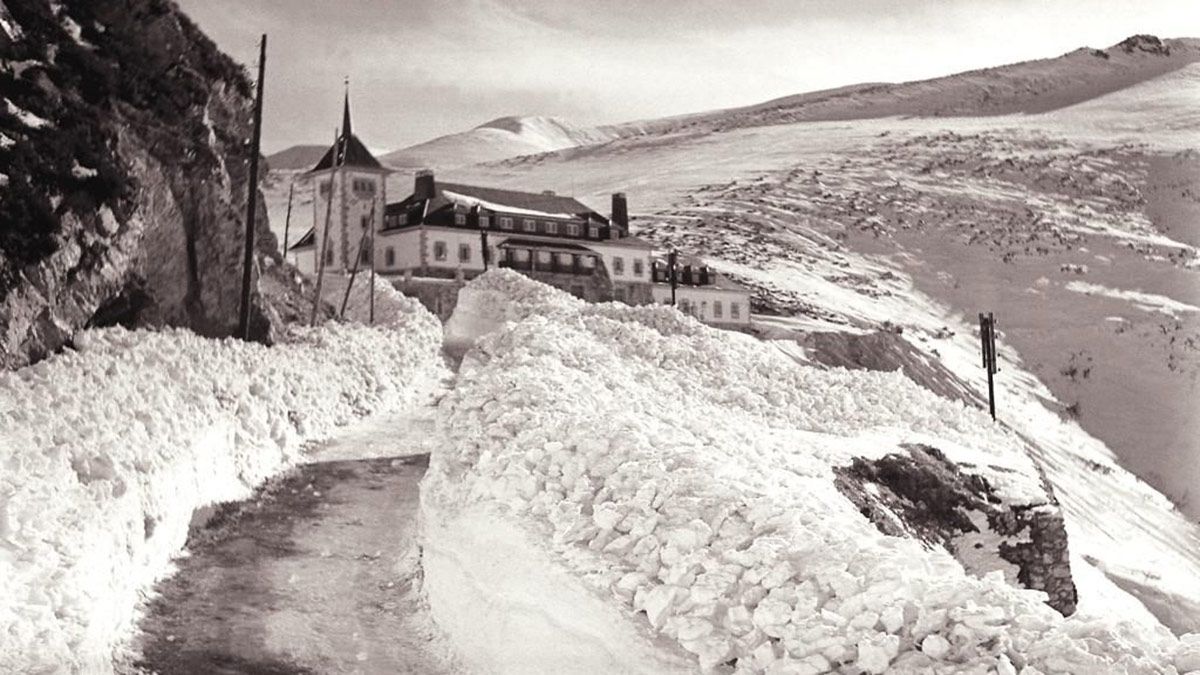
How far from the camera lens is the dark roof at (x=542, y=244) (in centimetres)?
6018

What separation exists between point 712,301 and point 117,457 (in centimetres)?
4850

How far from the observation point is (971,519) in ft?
60.4

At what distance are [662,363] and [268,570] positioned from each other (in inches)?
587

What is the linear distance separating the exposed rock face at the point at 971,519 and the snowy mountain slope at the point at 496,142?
117 metres

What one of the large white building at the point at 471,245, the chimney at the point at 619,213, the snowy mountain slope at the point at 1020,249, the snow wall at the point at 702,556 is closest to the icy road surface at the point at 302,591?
the snow wall at the point at 702,556

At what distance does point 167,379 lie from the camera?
57.8 ft

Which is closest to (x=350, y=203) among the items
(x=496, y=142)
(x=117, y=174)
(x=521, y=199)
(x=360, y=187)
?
(x=360, y=187)

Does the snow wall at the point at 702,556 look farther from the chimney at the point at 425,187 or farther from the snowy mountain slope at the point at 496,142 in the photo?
the snowy mountain slope at the point at 496,142

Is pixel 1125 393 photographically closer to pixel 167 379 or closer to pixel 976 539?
pixel 976 539

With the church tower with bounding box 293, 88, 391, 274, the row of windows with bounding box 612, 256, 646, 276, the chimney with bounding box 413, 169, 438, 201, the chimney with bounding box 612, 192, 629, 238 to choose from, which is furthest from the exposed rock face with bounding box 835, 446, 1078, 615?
the chimney with bounding box 612, 192, 629, 238

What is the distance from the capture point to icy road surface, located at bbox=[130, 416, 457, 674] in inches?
424

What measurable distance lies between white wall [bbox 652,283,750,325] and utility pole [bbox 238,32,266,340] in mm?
33070

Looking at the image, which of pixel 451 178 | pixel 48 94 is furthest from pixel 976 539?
pixel 451 178

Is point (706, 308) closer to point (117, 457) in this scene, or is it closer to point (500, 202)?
point (500, 202)
